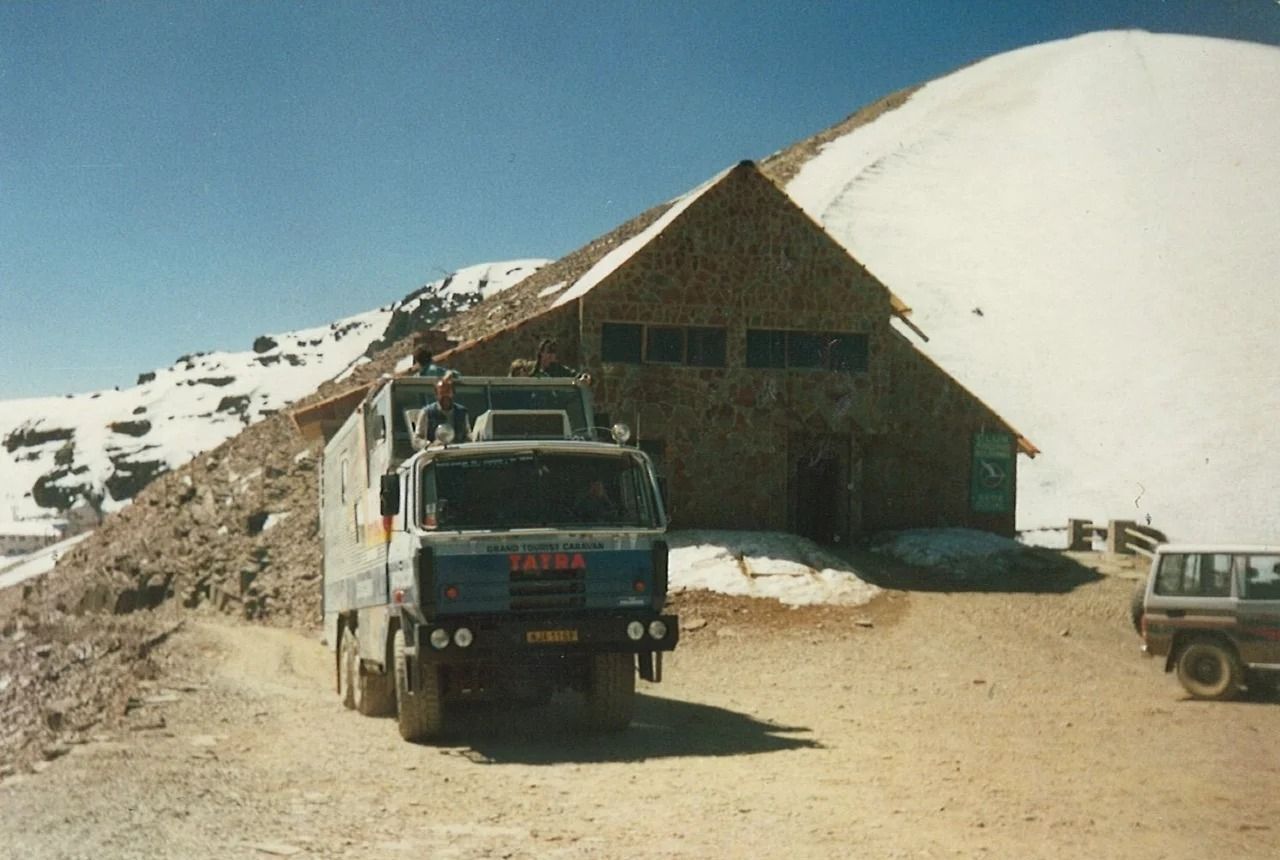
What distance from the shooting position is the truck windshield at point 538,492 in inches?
481

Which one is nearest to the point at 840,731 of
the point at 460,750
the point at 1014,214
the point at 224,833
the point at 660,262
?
the point at 460,750

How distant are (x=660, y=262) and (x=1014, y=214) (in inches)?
2340

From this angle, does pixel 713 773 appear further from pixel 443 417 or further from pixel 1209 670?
pixel 1209 670

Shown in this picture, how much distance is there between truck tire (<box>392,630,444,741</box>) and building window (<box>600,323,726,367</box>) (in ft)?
51.8

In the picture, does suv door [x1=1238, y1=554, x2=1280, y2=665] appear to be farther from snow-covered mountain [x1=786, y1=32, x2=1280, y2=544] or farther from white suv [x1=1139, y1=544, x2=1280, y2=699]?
snow-covered mountain [x1=786, y1=32, x2=1280, y2=544]

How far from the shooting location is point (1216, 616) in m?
15.9

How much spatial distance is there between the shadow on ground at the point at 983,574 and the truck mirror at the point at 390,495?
595 inches

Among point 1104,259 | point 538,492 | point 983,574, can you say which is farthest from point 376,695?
point 1104,259

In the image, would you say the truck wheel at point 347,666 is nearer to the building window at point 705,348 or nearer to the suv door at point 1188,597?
the suv door at point 1188,597

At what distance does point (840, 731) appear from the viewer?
1400cm

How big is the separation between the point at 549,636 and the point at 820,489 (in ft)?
63.2

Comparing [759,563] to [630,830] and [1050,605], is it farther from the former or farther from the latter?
[630,830]

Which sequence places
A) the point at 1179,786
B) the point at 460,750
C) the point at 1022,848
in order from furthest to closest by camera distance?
the point at 460,750 < the point at 1179,786 < the point at 1022,848

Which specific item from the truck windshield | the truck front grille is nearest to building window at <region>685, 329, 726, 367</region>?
the truck windshield
